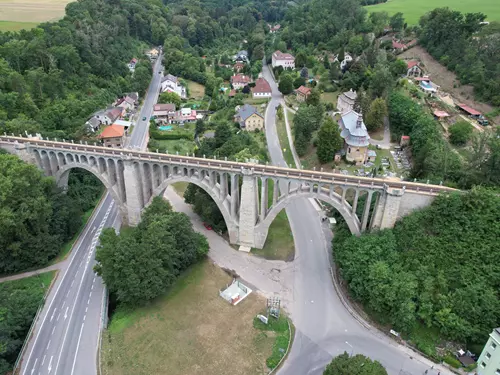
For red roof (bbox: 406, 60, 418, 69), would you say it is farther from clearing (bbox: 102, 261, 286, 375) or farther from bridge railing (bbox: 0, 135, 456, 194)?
clearing (bbox: 102, 261, 286, 375)

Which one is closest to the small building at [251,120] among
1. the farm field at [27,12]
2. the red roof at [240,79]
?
the red roof at [240,79]

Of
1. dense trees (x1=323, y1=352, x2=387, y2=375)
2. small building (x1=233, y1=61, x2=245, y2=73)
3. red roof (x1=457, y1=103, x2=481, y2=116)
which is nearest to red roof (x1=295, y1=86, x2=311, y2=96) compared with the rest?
red roof (x1=457, y1=103, x2=481, y2=116)

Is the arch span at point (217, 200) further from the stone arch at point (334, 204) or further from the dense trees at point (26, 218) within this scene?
the dense trees at point (26, 218)

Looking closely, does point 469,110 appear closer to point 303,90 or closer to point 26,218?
point 303,90

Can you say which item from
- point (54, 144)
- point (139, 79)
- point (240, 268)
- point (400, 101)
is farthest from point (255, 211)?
point (139, 79)

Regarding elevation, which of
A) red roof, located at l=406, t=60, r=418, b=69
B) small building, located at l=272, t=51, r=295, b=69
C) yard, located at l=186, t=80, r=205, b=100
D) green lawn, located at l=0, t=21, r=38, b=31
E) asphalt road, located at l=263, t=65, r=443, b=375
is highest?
green lawn, located at l=0, t=21, r=38, b=31

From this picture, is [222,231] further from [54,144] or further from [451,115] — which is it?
[451,115]
